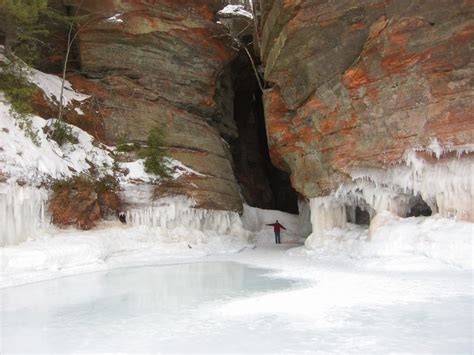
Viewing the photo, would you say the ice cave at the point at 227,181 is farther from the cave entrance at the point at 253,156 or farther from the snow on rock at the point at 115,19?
the cave entrance at the point at 253,156

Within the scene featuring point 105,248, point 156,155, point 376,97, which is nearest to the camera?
point 376,97

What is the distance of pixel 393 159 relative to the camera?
550 inches

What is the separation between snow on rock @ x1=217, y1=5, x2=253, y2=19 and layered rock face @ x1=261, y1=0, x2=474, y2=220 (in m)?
5.78

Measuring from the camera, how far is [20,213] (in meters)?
13.4

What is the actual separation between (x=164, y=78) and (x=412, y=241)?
1577 centimetres

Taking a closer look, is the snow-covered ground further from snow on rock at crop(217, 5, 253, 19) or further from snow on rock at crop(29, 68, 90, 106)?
snow on rock at crop(217, 5, 253, 19)

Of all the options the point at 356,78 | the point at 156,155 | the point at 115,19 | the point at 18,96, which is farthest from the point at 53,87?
the point at 356,78

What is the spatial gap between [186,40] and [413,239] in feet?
54.9

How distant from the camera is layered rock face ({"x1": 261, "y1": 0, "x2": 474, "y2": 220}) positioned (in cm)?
1250

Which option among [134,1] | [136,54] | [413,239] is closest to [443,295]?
[413,239]

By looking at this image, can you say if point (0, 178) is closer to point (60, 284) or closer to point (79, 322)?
point (60, 284)

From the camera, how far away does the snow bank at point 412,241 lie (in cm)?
1082

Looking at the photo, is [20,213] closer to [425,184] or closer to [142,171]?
[142,171]

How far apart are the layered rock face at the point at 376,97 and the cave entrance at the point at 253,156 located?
11.4 metres
